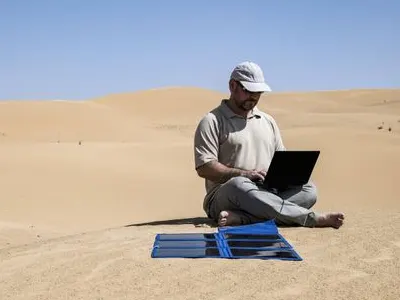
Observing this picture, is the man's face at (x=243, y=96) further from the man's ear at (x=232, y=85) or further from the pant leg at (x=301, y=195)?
the pant leg at (x=301, y=195)

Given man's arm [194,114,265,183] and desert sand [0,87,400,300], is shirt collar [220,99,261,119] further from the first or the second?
desert sand [0,87,400,300]

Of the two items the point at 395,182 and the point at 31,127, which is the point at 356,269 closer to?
the point at 395,182

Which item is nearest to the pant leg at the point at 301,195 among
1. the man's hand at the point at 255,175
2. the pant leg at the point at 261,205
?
the pant leg at the point at 261,205

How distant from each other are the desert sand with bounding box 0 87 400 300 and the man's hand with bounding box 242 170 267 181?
51cm

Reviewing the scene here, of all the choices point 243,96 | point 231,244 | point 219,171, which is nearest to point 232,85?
point 243,96

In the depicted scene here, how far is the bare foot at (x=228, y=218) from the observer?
18.7ft

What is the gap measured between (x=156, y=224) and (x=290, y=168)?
1.57 meters

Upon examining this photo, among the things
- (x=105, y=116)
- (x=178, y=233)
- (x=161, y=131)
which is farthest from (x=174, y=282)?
(x=105, y=116)

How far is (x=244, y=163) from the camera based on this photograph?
598 centimetres

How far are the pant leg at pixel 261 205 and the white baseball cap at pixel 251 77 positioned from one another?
813 millimetres

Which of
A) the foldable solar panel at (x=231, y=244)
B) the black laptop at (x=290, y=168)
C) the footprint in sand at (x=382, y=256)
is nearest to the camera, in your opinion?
the footprint in sand at (x=382, y=256)

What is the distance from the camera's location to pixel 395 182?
39.3 ft

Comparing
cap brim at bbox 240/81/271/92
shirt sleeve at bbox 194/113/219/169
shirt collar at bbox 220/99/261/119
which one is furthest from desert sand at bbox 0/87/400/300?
cap brim at bbox 240/81/271/92

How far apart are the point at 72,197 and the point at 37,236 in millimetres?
3008
